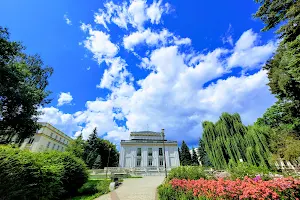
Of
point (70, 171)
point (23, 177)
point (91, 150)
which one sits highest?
point (91, 150)

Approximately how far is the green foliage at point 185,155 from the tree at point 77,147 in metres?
26.7

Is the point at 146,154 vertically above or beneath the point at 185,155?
beneath

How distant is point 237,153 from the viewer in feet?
62.6

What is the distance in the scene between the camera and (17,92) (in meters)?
13.5

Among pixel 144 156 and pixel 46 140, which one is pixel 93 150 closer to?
pixel 46 140

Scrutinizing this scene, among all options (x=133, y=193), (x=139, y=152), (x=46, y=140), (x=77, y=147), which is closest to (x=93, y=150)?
(x=77, y=147)

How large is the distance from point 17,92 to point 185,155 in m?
40.4

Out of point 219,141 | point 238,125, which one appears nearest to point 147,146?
point 219,141

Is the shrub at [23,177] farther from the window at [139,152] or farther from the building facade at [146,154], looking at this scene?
the window at [139,152]

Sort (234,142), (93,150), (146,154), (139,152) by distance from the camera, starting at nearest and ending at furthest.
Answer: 1. (234,142)
2. (93,150)
3. (146,154)
4. (139,152)

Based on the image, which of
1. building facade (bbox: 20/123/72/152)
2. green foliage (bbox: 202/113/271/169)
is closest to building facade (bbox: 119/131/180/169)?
green foliage (bbox: 202/113/271/169)

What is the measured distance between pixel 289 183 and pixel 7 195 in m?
7.76

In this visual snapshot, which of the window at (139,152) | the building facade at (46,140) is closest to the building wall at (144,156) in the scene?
the window at (139,152)

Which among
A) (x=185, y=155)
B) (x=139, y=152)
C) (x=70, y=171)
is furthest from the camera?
(x=185, y=155)
